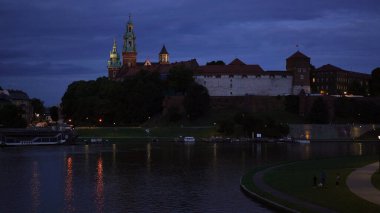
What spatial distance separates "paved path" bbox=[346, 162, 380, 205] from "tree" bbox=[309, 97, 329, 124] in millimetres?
70775

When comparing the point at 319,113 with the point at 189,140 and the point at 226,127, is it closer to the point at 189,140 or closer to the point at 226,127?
the point at 226,127

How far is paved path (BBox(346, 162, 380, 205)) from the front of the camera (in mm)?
29906

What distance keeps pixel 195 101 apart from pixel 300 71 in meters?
25.1

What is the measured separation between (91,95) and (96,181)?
90349 mm

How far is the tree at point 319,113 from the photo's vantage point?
115m

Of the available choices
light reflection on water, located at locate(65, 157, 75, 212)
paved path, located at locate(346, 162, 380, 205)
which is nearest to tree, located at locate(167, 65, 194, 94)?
light reflection on water, located at locate(65, 157, 75, 212)

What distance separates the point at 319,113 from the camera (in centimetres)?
11538

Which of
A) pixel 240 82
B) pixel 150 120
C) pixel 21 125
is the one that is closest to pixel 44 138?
pixel 21 125

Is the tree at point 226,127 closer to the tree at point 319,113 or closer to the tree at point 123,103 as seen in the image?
the tree at point 319,113

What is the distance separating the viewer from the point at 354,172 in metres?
41.6

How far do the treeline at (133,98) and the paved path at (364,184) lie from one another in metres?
76.8

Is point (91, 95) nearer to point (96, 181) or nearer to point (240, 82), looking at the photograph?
point (240, 82)

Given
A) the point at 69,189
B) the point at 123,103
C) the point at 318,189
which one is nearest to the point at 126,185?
the point at 69,189

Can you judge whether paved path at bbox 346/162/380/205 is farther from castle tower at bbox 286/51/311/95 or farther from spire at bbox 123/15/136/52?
spire at bbox 123/15/136/52
